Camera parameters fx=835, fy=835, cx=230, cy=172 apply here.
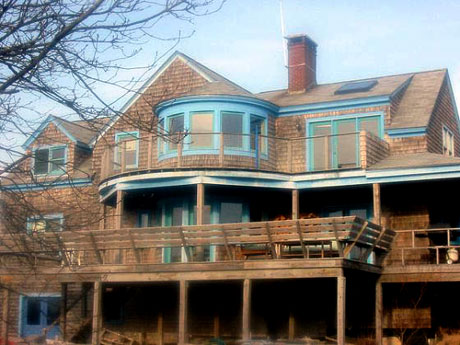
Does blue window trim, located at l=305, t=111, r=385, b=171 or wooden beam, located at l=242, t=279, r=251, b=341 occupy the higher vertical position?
blue window trim, located at l=305, t=111, r=385, b=171

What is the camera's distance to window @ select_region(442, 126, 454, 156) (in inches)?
1094

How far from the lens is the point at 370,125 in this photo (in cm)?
2558

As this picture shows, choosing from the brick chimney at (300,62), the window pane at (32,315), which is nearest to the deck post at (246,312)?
the brick chimney at (300,62)

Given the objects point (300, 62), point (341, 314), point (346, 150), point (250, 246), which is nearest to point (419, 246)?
point (346, 150)

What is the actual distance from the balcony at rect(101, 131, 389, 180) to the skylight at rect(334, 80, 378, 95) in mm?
2368

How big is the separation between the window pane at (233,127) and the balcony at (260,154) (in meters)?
0.03

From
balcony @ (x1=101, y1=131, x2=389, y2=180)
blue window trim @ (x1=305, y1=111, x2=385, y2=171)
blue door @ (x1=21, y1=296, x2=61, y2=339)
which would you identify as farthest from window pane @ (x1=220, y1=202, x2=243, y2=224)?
blue door @ (x1=21, y1=296, x2=61, y2=339)

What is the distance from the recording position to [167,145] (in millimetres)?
25500

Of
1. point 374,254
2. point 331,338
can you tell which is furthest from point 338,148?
point 331,338

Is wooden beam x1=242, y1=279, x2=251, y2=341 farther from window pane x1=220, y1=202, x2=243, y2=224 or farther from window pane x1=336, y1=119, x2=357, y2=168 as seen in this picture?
window pane x1=336, y1=119, x2=357, y2=168

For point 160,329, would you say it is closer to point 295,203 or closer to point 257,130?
point 295,203

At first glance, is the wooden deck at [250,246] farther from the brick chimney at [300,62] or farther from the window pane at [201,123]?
the brick chimney at [300,62]

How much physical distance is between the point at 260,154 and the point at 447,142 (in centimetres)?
730

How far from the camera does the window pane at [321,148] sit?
2396 centimetres
